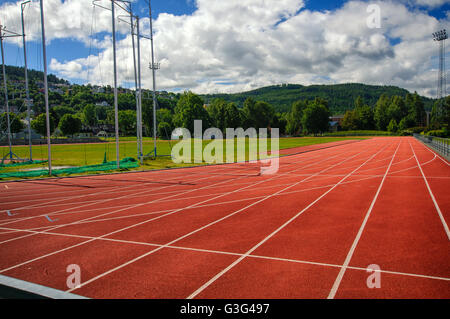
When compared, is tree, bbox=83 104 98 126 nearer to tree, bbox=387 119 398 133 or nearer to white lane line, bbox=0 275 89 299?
tree, bbox=387 119 398 133

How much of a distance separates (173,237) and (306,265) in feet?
10.1

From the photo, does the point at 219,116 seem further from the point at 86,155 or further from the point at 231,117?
the point at 86,155

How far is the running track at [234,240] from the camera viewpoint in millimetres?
4551

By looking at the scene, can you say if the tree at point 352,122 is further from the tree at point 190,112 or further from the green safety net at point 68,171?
the green safety net at point 68,171

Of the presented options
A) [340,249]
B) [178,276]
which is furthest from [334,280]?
[178,276]

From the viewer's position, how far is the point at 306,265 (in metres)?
5.15

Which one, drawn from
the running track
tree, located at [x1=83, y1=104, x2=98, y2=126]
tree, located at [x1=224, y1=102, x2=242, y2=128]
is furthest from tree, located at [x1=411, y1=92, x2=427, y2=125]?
tree, located at [x1=83, y1=104, x2=98, y2=126]

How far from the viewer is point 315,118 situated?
341 feet

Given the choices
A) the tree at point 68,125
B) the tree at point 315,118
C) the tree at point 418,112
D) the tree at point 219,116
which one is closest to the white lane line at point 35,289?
the tree at point 219,116

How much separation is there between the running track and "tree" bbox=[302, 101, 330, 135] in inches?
3747

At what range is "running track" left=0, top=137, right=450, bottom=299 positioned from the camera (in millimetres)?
4551

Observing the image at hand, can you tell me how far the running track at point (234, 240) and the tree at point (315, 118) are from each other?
3747 inches
